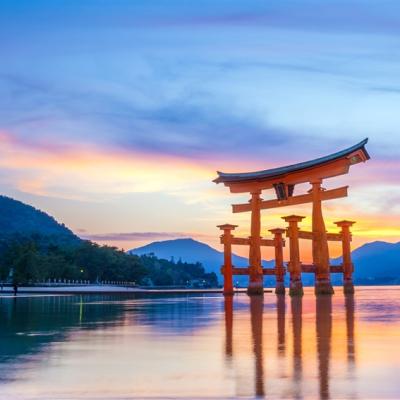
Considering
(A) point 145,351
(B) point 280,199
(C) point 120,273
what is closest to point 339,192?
(B) point 280,199

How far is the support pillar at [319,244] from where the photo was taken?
4066 cm

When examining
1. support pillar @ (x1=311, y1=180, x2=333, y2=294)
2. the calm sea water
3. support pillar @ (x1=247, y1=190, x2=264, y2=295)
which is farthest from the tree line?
the calm sea water

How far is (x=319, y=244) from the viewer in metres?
41.1

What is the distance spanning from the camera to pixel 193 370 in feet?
25.2

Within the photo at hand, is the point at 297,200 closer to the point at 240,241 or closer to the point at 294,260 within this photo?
the point at 294,260

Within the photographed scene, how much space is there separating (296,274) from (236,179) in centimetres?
722

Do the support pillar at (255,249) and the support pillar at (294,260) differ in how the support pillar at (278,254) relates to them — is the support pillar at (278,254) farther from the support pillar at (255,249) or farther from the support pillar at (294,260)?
the support pillar at (294,260)

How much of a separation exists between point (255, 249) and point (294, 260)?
3012mm

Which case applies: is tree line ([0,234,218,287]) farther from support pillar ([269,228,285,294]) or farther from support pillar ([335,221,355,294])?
support pillar ([335,221,355,294])

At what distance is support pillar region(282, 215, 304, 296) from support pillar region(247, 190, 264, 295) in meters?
1.99

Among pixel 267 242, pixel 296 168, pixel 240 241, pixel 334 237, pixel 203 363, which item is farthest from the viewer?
pixel 334 237

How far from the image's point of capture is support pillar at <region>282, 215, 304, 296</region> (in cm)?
4159

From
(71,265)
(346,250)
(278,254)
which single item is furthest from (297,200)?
(71,265)

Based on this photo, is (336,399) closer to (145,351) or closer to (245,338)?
(145,351)
